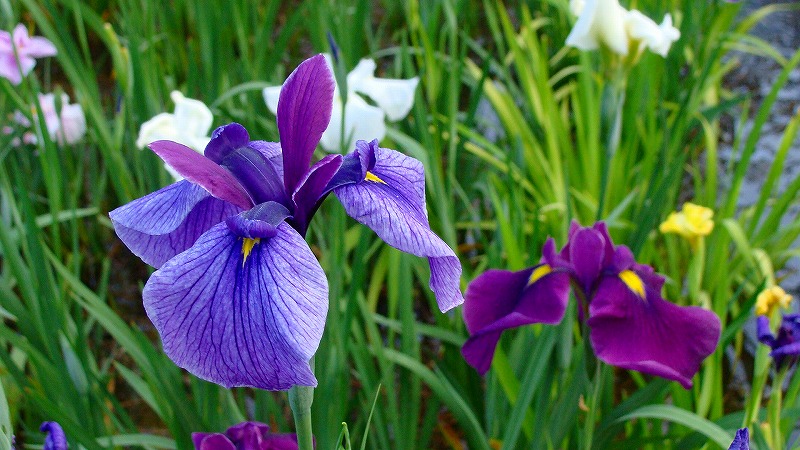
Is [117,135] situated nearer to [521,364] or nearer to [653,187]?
[521,364]

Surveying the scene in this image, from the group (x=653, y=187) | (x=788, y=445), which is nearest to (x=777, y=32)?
(x=653, y=187)

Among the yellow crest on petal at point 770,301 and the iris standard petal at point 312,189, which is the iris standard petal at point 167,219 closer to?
the iris standard petal at point 312,189

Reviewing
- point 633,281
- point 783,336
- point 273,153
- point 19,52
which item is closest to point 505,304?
point 633,281

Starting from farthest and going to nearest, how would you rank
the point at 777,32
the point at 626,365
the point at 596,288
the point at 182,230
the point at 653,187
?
the point at 777,32
the point at 653,187
the point at 596,288
the point at 626,365
the point at 182,230

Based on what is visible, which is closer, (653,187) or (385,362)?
(385,362)

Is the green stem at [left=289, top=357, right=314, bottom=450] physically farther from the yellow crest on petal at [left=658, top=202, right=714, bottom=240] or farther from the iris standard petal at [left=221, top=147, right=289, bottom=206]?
the yellow crest on petal at [left=658, top=202, right=714, bottom=240]

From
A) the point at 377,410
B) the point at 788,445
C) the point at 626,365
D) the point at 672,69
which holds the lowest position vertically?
the point at 788,445

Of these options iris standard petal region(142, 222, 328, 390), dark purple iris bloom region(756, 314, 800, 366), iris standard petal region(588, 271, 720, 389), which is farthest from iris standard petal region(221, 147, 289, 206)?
dark purple iris bloom region(756, 314, 800, 366)
